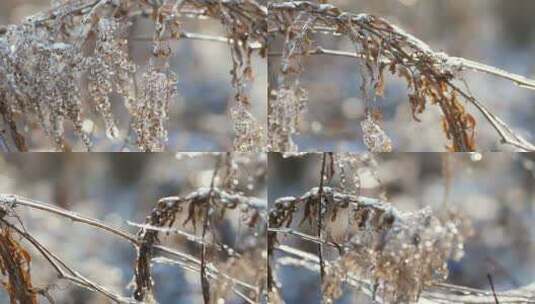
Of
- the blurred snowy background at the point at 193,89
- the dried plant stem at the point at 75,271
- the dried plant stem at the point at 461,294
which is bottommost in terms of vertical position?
the dried plant stem at the point at 461,294

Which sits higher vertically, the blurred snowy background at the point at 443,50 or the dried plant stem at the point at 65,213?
the blurred snowy background at the point at 443,50

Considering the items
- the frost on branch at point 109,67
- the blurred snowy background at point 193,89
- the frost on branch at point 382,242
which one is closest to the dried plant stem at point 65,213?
the blurred snowy background at point 193,89

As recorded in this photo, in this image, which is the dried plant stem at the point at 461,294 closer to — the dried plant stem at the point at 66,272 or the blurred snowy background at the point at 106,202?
the blurred snowy background at the point at 106,202

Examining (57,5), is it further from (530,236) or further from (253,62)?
(530,236)

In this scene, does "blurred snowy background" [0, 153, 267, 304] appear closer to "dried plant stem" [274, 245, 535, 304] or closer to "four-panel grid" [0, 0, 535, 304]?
"four-panel grid" [0, 0, 535, 304]

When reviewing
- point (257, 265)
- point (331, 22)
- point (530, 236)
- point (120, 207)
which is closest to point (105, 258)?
point (120, 207)
